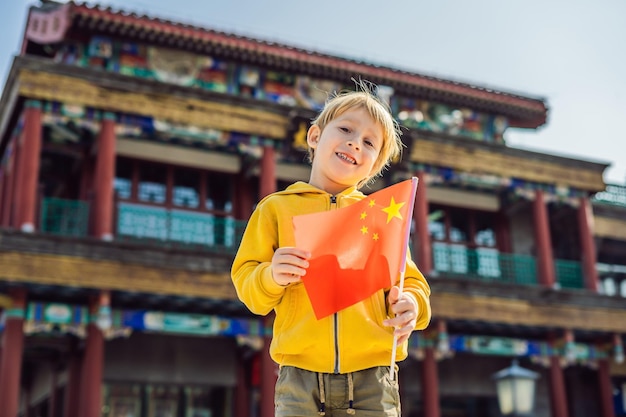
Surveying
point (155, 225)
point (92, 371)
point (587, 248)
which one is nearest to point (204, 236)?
point (155, 225)

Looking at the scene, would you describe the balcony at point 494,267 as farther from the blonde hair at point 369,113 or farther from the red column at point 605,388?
the blonde hair at point 369,113

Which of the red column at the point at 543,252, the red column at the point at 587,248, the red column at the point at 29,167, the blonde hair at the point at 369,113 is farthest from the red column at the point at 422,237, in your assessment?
the blonde hair at the point at 369,113

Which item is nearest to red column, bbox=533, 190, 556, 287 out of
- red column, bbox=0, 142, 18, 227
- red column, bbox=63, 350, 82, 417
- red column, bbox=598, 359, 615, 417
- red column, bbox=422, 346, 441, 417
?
red column, bbox=598, 359, 615, 417

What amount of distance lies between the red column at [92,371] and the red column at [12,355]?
101 cm

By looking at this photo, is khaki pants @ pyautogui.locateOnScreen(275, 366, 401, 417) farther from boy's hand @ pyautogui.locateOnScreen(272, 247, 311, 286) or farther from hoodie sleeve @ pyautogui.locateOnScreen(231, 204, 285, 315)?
boy's hand @ pyautogui.locateOnScreen(272, 247, 311, 286)

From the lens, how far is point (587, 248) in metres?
17.7

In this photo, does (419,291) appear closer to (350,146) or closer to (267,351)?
(350,146)

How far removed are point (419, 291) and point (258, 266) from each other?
0.63m

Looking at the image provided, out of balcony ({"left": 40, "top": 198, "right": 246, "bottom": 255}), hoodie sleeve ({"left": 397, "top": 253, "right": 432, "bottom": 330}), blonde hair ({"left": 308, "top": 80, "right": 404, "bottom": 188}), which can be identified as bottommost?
hoodie sleeve ({"left": 397, "top": 253, "right": 432, "bottom": 330})

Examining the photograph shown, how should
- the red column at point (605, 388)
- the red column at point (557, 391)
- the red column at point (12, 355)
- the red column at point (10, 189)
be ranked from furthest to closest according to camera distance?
the red column at point (605, 388) → the red column at point (557, 391) → the red column at point (10, 189) → the red column at point (12, 355)

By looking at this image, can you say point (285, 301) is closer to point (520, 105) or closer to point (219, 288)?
point (219, 288)

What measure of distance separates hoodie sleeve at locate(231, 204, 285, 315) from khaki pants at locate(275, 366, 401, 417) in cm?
28

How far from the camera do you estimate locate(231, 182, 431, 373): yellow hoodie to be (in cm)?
289

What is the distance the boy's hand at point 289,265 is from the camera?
2695 millimetres
